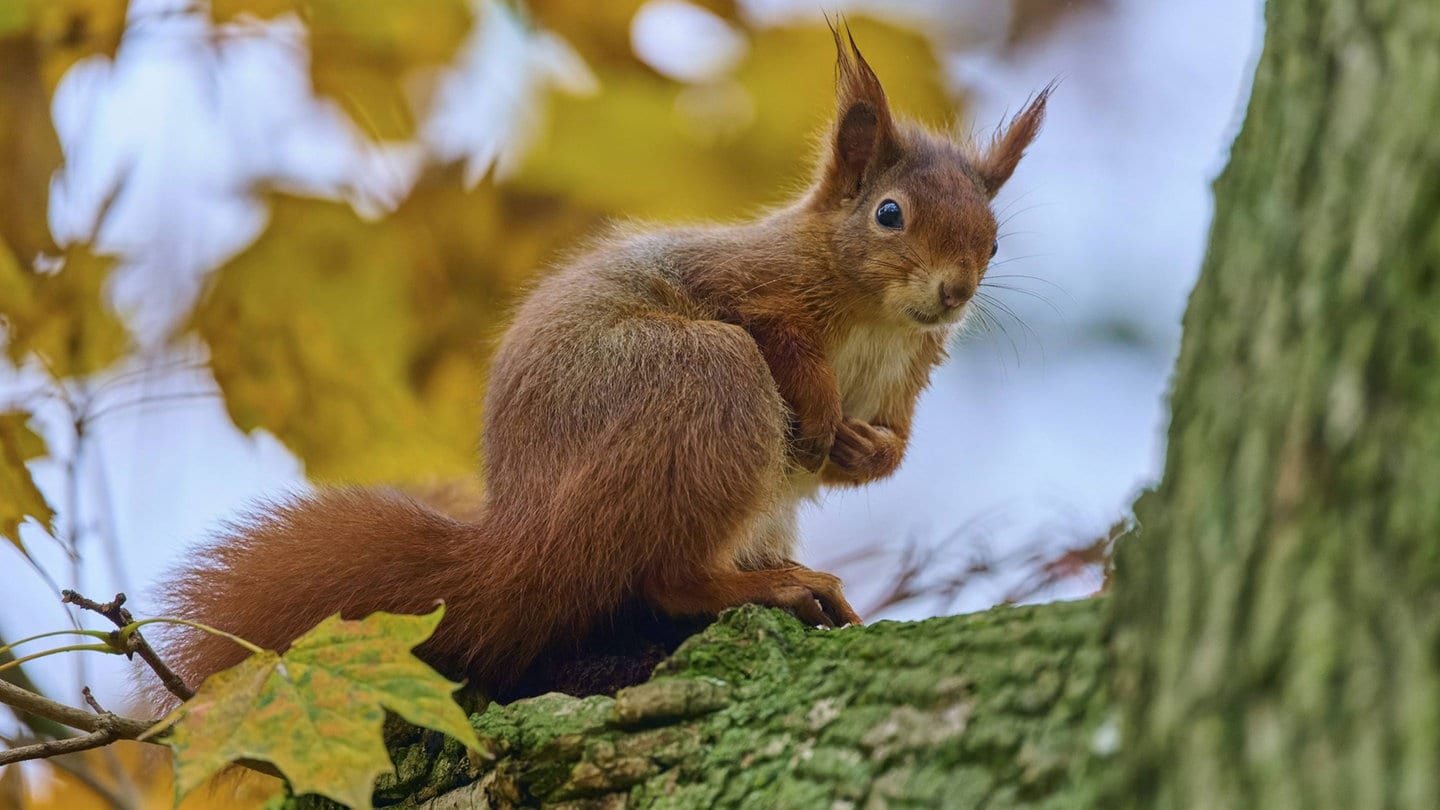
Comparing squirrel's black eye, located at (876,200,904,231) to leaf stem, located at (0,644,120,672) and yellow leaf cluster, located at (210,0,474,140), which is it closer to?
yellow leaf cluster, located at (210,0,474,140)

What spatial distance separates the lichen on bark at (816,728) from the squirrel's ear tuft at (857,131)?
1.36 meters

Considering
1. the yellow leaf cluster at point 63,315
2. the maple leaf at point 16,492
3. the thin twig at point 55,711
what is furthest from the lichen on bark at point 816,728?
the yellow leaf cluster at point 63,315

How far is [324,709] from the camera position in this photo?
5.41 feet

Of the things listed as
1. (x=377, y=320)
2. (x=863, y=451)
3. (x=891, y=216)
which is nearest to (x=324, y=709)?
(x=863, y=451)

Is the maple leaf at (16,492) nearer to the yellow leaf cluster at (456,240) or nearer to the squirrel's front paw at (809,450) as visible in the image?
the yellow leaf cluster at (456,240)

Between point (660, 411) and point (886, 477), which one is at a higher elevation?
point (886, 477)

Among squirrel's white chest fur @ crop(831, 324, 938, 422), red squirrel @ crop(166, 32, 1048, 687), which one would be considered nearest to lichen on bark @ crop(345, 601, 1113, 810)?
red squirrel @ crop(166, 32, 1048, 687)

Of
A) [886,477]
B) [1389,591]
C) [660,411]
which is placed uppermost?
[886,477]

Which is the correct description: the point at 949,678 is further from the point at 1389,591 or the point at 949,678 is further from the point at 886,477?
the point at 886,477

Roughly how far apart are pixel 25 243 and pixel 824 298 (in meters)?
1.87

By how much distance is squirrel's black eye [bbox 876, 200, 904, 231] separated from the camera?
3.09 meters

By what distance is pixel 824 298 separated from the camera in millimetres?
3023

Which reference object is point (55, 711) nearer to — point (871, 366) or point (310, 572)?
point (310, 572)

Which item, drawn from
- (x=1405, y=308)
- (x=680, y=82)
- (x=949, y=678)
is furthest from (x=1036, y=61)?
(x=1405, y=308)
